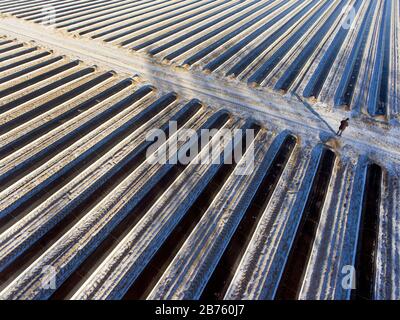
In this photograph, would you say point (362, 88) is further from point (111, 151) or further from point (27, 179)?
point (27, 179)

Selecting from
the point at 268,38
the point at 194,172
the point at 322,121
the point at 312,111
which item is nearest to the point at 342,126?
the point at 322,121

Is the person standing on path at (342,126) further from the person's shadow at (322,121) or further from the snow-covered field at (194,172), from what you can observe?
the snow-covered field at (194,172)

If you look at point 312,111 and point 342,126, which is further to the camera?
point 312,111

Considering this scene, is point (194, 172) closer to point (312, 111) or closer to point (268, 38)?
point (312, 111)

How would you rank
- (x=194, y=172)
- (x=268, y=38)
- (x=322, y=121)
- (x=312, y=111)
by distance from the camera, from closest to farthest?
(x=194, y=172) < (x=322, y=121) < (x=312, y=111) < (x=268, y=38)

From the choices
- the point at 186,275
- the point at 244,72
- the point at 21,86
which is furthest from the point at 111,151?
the point at 244,72

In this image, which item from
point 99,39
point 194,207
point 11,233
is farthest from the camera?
point 99,39

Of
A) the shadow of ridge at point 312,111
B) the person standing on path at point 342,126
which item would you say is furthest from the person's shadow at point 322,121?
the person standing on path at point 342,126
